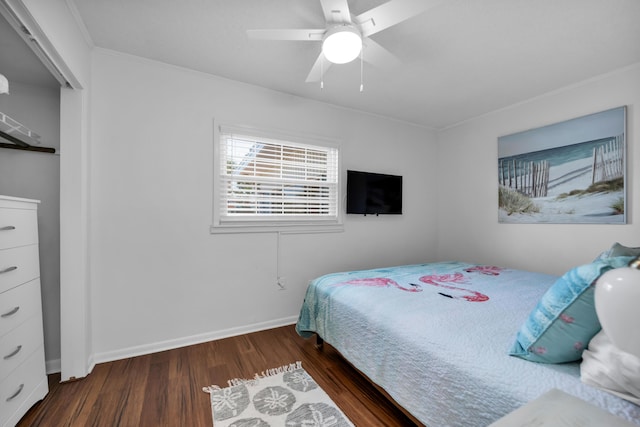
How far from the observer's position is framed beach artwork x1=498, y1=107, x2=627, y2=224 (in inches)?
100

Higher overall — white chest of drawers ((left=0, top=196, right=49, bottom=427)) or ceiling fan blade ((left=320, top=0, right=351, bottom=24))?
ceiling fan blade ((left=320, top=0, right=351, bottom=24))

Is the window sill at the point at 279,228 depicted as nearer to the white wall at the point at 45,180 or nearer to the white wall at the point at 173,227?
the white wall at the point at 173,227

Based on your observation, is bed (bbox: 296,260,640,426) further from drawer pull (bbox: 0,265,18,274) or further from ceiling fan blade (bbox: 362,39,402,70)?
drawer pull (bbox: 0,265,18,274)

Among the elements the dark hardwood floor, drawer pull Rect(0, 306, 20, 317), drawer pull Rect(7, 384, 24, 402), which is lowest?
the dark hardwood floor

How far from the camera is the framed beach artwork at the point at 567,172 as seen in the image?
2545 millimetres

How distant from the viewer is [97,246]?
2223 mm

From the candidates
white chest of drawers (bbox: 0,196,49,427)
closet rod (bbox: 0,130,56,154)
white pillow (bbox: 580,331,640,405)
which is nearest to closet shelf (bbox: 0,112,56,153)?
closet rod (bbox: 0,130,56,154)

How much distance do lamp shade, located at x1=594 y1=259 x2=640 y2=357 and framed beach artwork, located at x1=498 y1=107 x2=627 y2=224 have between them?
117 inches

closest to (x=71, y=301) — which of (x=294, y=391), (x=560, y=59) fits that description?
(x=294, y=391)

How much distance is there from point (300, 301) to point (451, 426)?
207cm

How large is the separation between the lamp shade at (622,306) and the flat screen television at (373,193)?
2.85 meters

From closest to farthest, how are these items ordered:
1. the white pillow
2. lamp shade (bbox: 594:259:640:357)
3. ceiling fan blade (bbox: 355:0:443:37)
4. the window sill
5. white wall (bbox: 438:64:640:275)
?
lamp shade (bbox: 594:259:640:357) → the white pillow → ceiling fan blade (bbox: 355:0:443:37) → white wall (bbox: 438:64:640:275) → the window sill

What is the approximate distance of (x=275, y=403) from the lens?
1714mm

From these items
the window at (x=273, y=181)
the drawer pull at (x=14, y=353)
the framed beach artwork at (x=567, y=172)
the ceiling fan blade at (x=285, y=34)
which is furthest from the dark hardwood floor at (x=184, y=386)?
the framed beach artwork at (x=567, y=172)
